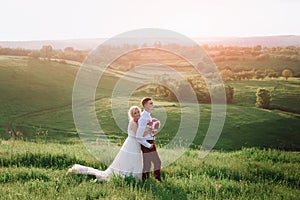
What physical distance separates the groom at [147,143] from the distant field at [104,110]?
14.3ft

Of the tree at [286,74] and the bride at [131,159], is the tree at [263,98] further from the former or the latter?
the bride at [131,159]

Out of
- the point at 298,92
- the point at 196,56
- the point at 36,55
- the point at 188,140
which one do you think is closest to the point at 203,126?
the point at 188,140

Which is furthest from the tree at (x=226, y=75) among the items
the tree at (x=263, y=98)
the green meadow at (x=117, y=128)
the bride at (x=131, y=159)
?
the bride at (x=131, y=159)

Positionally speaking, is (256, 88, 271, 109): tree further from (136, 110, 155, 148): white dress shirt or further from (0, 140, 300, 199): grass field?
(136, 110, 155, 148): white dress shirt

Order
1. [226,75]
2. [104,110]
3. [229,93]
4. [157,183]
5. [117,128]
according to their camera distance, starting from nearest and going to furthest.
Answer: [157,183]
[117,128]
[104,110]
[229,93]
[226,75]

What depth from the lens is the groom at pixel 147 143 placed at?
586 cm

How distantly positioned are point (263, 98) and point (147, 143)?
6612mm

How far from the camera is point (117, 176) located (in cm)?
583

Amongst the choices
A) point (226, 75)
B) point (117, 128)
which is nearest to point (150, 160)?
point (117, 128)

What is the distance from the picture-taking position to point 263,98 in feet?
37.8

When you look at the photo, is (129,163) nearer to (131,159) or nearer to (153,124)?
(131,159)

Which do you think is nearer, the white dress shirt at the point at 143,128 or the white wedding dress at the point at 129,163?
the white dress shirt at the point at 143,128

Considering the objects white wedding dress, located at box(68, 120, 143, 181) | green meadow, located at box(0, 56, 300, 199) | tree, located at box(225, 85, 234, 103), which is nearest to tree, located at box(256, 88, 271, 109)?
green meadow, located at box(0, 56, 300, 199)

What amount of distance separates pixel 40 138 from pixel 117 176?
18.4 feet
